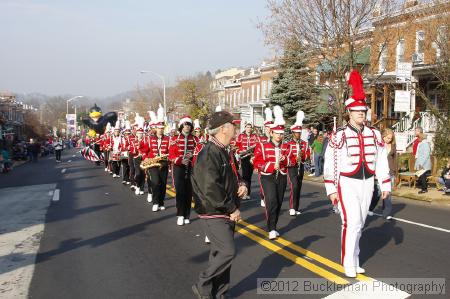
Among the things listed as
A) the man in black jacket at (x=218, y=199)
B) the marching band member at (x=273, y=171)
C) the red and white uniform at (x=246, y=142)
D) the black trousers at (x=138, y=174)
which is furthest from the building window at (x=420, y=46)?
the man in black jacket at (x=218, y=199)

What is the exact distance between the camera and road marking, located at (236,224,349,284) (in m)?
5.96

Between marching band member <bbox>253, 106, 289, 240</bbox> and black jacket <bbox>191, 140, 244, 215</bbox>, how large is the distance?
3257 millimetres

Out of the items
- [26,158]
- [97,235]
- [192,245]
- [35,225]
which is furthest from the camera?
[26,158]

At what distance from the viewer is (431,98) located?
26266 mm

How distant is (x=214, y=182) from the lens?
480cm

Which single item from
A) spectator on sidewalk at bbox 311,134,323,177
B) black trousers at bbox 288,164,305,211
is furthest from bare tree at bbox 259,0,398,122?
black trousers at bbox 288,164,305,211

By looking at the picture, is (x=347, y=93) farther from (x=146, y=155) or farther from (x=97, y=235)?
(x=97, y=235)

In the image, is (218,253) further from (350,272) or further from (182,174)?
(182,174)

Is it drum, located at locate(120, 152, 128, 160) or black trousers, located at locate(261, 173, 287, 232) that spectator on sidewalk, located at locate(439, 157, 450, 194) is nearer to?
black trousers, located at locate(261, 173, 287, 232)

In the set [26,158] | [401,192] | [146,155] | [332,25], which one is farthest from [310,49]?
[26,158]

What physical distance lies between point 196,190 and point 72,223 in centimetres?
590

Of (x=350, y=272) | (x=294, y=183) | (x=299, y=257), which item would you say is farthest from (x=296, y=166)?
(x=350, y=272)

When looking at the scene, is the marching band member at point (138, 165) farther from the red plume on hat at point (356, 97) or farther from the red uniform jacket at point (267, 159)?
the red plume on hat at point (356, 97)

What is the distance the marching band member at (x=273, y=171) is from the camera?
27.0 ft
